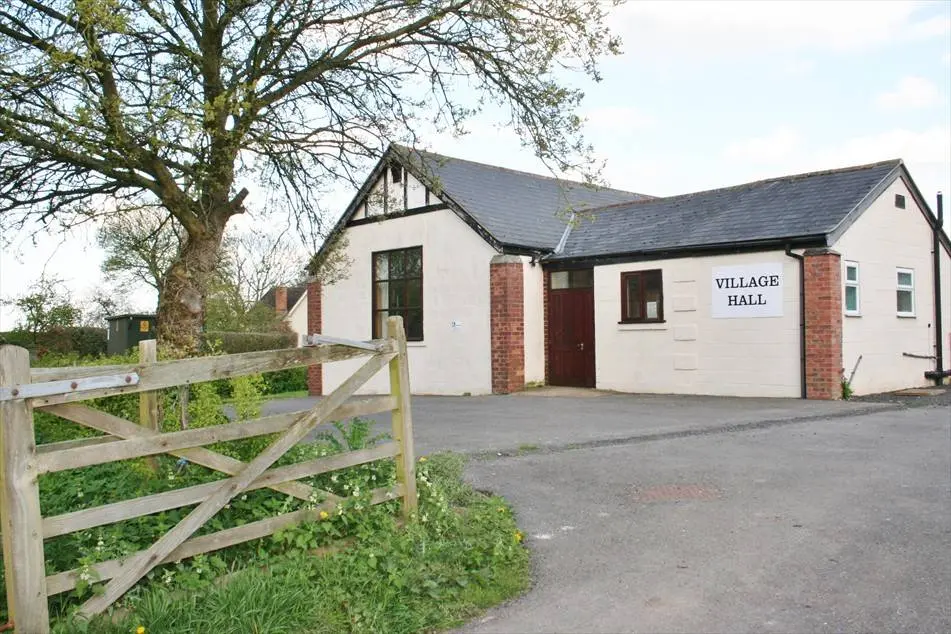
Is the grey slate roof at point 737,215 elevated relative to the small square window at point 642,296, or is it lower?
elevated

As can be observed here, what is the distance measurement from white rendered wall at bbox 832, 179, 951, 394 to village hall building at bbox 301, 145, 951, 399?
0.05 m

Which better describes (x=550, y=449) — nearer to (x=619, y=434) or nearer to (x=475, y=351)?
(x=619, y=434)

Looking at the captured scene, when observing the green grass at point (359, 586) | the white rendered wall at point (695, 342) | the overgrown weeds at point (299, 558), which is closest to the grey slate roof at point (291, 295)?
the white rendered wall at point (695, 342)

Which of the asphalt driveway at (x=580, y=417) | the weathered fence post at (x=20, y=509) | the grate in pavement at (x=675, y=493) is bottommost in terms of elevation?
the asphalt driveway at (x=580, y=417)

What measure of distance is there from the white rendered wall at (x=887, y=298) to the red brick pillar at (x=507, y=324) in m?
6.88

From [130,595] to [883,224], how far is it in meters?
17.0

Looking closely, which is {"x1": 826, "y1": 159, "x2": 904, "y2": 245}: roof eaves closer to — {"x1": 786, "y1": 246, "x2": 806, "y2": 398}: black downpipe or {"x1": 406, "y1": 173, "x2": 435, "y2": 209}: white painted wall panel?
{"x1": 786, "y1": 246, "x2": 806, "y2": 398}: black downpipe

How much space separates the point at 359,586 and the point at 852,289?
47.5 ft

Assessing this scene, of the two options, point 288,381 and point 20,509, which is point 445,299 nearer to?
point 288,381

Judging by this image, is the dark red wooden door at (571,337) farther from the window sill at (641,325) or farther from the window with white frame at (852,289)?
the window with white frame at (852,289)

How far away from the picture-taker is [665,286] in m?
17.4

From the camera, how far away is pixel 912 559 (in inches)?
206

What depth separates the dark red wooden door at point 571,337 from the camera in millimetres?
18953

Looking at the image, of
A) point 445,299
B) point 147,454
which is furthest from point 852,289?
point 147,454
